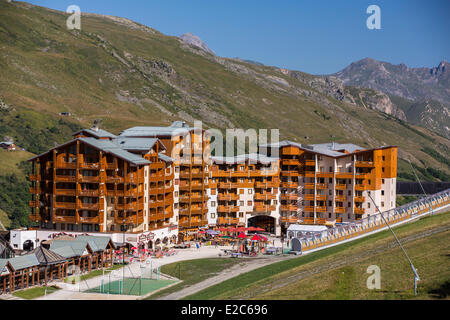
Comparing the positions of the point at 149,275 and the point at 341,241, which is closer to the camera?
the point at 149,275

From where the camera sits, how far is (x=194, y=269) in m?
76.2

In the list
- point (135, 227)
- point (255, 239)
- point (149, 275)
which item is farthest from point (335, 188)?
point (149, 275)

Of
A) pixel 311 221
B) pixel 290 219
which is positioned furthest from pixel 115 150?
pixel 311 221

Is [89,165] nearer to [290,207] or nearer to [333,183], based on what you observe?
[290,207]

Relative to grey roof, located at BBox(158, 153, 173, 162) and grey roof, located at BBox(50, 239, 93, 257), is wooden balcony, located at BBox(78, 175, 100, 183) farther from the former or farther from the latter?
grey roof, located at BBox(50, 239, 93, 257)

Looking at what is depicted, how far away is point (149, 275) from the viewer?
72.4m

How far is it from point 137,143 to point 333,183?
116 feet

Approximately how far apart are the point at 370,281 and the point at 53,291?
32497 mm

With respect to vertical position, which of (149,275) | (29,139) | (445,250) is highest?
(29,139)

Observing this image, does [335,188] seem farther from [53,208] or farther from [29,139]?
[29,139]

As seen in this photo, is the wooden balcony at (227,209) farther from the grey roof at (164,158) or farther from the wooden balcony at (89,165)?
the wooden balcony at (89,165)

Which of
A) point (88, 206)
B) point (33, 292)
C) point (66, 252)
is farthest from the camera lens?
point (88, 206)

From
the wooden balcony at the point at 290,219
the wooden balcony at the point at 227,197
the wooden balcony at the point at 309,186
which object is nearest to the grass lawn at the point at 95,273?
the wooden balcony at the point at 227,197
